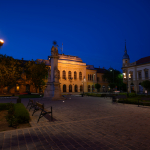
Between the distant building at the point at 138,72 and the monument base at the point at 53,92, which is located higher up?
the distant building at the point at 138,72

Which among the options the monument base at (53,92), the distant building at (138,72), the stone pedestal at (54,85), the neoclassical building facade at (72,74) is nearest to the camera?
the monument base at (53,92)

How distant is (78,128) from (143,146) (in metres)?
2.69

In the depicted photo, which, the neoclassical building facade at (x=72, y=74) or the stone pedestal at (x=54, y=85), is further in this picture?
the neoclassical building facade at (x=72, y=74)

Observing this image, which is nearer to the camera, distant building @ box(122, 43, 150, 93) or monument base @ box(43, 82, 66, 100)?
monument base @ box(43, 82, 66, 100)

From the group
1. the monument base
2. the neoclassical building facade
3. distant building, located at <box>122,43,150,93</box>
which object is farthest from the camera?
the neoclassical building facade

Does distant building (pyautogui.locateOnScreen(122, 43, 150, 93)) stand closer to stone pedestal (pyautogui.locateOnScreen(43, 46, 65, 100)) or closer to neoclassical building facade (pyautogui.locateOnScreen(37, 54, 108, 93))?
neoclassical building facade (pyautogui.locateOnScreen(37, 54, 108, 93))

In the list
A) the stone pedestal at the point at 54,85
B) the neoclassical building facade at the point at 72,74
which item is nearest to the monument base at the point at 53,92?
the stone pedestal at the point at 54,85

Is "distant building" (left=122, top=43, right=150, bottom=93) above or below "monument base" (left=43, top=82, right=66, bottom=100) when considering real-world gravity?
above

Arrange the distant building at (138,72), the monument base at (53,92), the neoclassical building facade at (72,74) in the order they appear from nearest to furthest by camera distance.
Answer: the monument base at (53,92)
the distant building at (138,72)
the neoclassical building facade at (72,74)

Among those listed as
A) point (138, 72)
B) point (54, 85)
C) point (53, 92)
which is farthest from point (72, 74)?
A: point (53, 92)

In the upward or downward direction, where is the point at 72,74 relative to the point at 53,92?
upward

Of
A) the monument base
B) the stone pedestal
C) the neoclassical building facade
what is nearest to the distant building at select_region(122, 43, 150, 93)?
the neoclassical building facade

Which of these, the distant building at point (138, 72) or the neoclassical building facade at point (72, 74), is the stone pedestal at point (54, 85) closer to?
the distant building at point (138, 72)

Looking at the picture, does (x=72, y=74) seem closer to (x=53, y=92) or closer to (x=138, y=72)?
(x=138, y=72)
